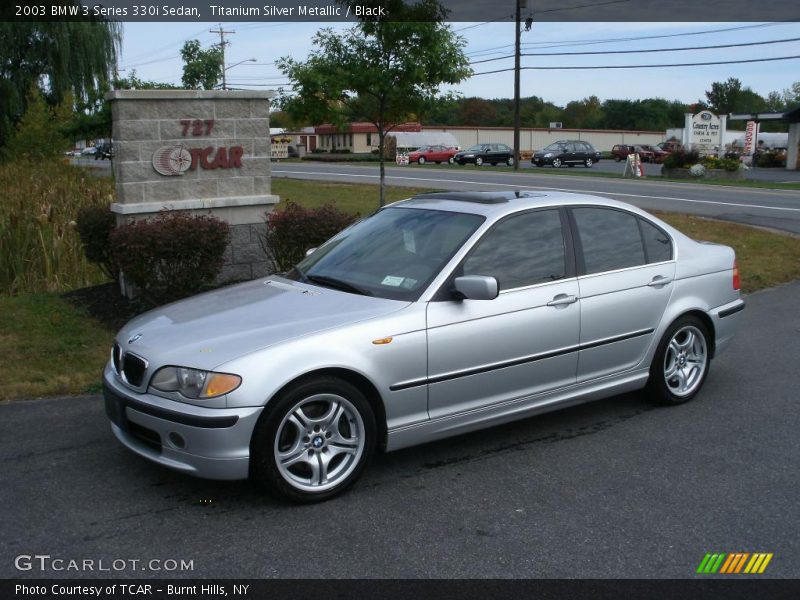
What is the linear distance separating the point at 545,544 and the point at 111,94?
6849 mm

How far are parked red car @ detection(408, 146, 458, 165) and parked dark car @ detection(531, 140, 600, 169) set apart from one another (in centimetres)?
636

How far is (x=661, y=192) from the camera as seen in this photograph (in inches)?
1011

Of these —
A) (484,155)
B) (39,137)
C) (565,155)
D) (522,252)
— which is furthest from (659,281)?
(484,155)

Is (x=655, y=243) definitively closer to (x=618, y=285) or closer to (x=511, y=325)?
(x=618, y=285)

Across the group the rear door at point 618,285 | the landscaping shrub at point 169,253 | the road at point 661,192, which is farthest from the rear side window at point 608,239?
the road at point 661,192

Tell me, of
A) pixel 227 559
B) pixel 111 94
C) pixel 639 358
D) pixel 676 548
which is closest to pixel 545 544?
pixel 676 548

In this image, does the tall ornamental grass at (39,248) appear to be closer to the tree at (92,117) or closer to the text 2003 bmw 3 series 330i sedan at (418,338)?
the text 2003 bmw 3 series 330i sedan at (418,338)

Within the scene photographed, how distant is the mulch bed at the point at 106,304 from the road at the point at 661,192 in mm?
8148

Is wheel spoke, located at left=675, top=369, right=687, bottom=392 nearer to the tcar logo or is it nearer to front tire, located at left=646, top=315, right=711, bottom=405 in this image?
front tire, located at left=646, top=315, right=711, bottom=405

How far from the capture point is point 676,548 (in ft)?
13.0

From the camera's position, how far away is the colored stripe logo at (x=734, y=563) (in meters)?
3.77

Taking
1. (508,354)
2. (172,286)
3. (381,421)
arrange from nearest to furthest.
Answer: (381,421), (508,354), (172,286)

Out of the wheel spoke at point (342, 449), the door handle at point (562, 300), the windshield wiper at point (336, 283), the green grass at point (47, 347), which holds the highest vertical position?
the windshield wiper at point (336, 283)

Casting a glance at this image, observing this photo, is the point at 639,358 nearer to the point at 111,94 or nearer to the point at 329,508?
the point at 329,508
